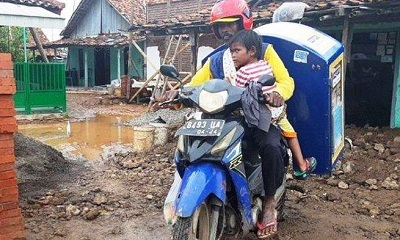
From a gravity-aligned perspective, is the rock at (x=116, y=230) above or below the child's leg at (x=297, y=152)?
below

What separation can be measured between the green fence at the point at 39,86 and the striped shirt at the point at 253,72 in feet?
36.0

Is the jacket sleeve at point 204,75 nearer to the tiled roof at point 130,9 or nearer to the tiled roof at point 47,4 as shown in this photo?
the tiled roof at point 47,4

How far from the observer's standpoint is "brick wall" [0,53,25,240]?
11.2ft

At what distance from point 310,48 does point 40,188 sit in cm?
367

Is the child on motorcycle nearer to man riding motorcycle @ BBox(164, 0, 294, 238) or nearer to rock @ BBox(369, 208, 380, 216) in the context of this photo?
man riding motorcycle @ BBox(164, 0, 294, 238)

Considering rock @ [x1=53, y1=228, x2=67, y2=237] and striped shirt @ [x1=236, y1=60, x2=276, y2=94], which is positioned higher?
striped shirt @ [x1=236, y1=60, x2=276, y2=94]

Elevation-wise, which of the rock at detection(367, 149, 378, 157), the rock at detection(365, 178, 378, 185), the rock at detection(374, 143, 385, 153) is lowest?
the rock at detection(365, 178, 378, 185)

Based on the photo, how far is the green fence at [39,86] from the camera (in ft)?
42.5

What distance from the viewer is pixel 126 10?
24.8m

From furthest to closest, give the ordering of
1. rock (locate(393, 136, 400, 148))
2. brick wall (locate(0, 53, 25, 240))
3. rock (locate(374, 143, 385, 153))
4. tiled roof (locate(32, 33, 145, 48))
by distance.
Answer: tiled roof (locate(32, 33, 145, 48)) → rock (locate(393, 136, 400, 148)) → rock (locate(374, 143, 385, 153)) → brick wall (locate(0, 53, 25, 240))

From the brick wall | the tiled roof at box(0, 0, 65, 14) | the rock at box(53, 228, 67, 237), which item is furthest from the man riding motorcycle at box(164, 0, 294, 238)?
the tiled roof at box(0, 0, 65, 14)

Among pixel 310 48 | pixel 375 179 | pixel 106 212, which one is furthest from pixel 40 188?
pixel 375 179

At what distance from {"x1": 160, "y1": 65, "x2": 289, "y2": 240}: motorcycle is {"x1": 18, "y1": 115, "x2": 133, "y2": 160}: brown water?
515 cm

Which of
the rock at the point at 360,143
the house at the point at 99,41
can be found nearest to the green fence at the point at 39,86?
the house at the point at 99,41
